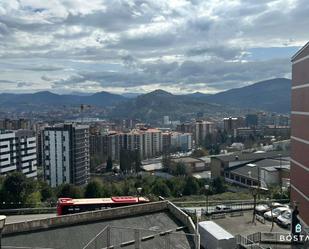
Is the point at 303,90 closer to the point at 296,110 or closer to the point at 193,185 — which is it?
the point at 296,110

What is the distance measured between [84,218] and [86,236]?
129 cm

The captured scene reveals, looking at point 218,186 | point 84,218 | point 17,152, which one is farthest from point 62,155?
point 84,218

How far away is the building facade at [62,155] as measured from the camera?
6109 cm

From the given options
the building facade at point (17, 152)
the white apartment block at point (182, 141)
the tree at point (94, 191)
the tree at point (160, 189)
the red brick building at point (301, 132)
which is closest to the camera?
the red brick building at point (301, 132)

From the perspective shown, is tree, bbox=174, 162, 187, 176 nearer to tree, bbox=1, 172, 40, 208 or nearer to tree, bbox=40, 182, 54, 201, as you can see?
tree, bbox=40, 182, 54, 201

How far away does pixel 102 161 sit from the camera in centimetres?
8781

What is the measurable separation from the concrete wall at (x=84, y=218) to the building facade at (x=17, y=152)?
144ft

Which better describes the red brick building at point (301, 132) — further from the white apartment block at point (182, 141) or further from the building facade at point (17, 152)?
the white apartment block at point (182, 141)

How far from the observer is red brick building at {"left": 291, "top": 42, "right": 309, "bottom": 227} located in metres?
21.2

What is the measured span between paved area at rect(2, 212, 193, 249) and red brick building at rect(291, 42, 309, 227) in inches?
396

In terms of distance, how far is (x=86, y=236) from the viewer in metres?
12.6

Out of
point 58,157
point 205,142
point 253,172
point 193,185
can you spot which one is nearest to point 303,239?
point 193,185

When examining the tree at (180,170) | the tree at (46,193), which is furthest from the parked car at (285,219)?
the tree at (180,170)

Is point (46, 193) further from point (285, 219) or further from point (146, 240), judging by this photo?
point (146, 240)
